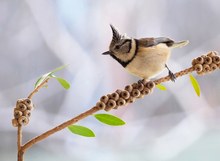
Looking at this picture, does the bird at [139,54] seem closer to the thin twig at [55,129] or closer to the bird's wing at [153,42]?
the bird's wing at [153,42]

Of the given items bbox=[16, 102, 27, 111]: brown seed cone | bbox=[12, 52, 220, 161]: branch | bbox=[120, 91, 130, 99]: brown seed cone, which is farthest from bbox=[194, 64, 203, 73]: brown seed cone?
bbox=[16, 102, 27, 111]: brown seed cone

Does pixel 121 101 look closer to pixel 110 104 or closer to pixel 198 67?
pixel 110 104

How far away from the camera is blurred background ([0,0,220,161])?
100 centimetres

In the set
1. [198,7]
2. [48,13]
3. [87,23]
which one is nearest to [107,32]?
[87,23]

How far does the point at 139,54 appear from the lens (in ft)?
1.93

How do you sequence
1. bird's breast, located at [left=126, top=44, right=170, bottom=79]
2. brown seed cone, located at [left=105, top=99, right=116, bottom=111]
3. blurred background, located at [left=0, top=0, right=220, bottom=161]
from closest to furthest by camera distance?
brown seed cone, located at [left=105, top=99, right=116, bottom=111], bird's breast, located at [left=126, top=44, right=170, bottom=79], blurred background, located at [left=0, top=0, right=220, bottom=161]

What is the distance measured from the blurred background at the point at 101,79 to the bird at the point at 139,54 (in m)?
0.45

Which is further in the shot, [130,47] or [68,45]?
[68,45]

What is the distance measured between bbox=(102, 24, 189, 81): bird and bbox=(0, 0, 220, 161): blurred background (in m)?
0.45

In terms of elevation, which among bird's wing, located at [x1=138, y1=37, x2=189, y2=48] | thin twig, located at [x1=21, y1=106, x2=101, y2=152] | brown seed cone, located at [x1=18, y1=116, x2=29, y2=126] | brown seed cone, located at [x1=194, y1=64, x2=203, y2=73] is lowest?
thin twig, located at [x1=21, y1=106, x2=101, y2=152]

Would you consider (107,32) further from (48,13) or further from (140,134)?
(140,134)

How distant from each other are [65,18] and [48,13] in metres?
0.05

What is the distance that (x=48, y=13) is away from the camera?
1.01m

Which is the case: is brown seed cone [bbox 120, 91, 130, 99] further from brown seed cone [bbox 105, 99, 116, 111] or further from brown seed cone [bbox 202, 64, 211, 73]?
brown seed cone [bbox 202, 64, 211, 73]
